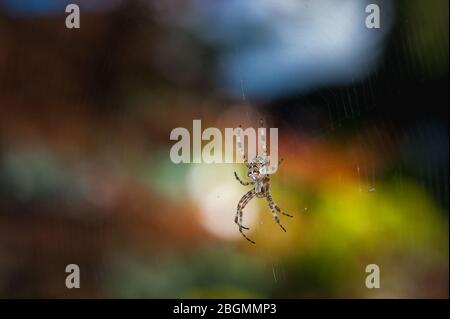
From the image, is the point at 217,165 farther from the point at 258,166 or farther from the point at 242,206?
the point at 258,166

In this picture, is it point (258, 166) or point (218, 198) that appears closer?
point (258, 166)

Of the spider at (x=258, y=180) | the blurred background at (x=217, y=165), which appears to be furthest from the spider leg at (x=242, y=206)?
the blurred background at (x=217, y=165)

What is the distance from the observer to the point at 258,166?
142 inches

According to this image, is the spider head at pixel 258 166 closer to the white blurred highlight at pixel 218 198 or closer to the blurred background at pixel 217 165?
the white blurred highlight at pixel 218 198

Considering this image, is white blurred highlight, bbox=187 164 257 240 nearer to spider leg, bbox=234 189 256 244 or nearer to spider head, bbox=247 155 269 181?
spider leg, bbox=234 189 256 244

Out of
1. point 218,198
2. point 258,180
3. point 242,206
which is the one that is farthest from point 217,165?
point 258,180

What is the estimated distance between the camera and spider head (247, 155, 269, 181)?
3607 mm

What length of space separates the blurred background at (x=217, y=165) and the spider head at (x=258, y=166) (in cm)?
51

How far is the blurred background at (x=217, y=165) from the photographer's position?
14.7ft

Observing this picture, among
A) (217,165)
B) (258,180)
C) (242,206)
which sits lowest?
(242,206)

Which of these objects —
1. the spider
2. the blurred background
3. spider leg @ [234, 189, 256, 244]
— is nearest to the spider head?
the spider

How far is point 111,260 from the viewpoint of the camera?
17.0 ft

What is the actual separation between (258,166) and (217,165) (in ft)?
3.15

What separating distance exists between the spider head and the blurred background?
514mm
